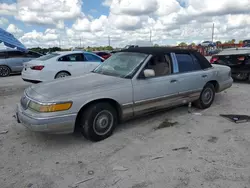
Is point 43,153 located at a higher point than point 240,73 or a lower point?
lower

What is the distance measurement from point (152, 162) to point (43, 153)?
169 cm

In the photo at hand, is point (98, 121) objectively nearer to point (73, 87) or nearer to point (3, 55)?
point (73, 87)

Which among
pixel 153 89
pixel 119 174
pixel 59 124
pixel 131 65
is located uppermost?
pixel 131 65

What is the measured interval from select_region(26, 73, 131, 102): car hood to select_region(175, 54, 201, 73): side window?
60.3 inches

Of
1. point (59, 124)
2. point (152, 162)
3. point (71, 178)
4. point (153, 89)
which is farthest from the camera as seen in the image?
point (153, 89)

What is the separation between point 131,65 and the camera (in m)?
4.23

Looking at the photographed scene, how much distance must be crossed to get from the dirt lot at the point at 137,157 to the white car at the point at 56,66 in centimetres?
330

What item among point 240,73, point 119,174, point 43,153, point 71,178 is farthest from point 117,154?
point 240,73

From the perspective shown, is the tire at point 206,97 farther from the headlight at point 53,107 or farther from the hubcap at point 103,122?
the headlight at point 53,107

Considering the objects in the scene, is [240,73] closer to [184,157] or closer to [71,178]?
[184,157]

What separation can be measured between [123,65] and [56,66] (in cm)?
433

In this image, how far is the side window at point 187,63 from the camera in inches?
189

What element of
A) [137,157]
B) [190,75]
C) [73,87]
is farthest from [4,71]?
[137,157]

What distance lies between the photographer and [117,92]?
12.2 feet
